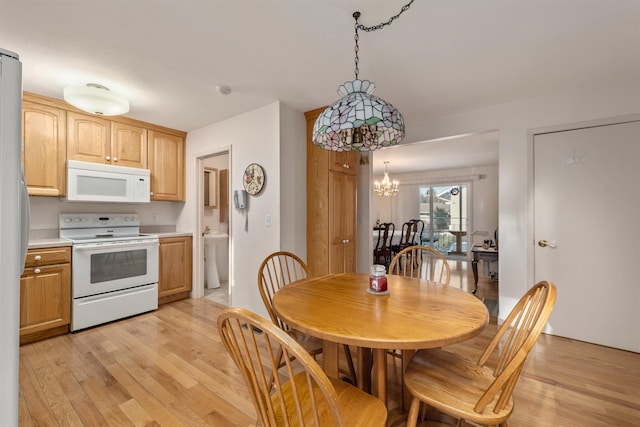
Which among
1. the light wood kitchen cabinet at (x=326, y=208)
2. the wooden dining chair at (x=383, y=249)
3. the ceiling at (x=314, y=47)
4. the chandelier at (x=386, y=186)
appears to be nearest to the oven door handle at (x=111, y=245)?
the ceiling at (x=314, y=47)

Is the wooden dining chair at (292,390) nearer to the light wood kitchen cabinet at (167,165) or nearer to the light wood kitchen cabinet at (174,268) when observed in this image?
the light wood kitchen cabinet at (174,268)

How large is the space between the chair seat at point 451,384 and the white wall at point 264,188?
1729 millimetres

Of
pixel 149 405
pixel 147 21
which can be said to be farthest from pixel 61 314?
pixel 147 21

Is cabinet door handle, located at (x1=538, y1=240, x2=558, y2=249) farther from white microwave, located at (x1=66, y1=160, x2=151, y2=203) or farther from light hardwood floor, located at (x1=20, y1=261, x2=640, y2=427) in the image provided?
white microwave, located at (x1=66, y1=160, x2=151, y2=203)

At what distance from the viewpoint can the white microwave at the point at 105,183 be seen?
288 cm

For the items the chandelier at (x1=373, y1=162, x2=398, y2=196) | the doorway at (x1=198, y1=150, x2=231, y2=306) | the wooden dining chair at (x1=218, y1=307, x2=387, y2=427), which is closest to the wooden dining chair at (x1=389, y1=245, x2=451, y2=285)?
the wooden dining chair at (x1=218, y1=307, x2=387, y2=427)

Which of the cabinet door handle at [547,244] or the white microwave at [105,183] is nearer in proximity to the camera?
the cabinet door handle at [547,244]

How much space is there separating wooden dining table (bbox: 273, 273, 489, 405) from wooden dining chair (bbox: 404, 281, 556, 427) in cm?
13

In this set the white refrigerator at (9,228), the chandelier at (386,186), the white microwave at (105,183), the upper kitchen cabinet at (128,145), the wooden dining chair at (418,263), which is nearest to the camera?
the white refrigerator at (9,228)

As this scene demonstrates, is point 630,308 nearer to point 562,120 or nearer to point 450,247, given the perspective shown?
point 562,120

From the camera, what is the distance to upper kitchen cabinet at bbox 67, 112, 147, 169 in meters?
2.95

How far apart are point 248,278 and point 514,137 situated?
3095 mm

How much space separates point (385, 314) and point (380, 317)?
5 cm

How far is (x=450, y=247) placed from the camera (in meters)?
7.52
